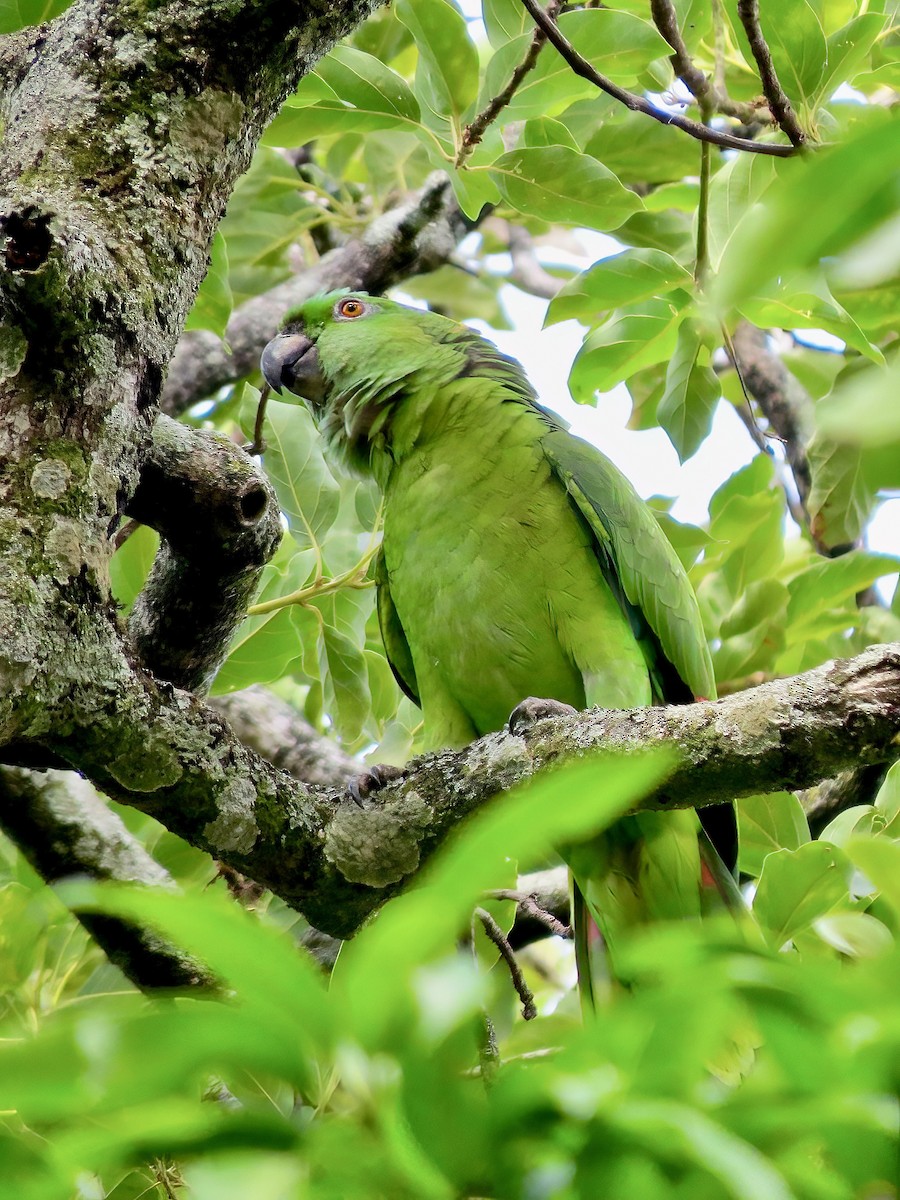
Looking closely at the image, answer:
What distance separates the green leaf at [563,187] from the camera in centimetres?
235

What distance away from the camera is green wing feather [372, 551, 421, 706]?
3.09 metres

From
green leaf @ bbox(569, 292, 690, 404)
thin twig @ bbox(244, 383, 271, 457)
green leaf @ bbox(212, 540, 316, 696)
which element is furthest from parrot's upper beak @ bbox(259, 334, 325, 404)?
green leaf @ bbox(569, 292, 690, 404)

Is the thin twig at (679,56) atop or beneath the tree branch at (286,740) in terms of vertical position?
atop

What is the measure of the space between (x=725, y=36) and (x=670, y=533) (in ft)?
4.78

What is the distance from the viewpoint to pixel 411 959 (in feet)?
1.70

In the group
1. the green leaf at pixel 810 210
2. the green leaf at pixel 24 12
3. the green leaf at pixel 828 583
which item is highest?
the green leaf at pixel 24 12

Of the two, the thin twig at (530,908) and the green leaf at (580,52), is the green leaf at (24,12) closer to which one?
the green leaf at (580,52)

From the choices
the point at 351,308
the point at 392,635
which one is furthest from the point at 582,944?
the point at 351,308

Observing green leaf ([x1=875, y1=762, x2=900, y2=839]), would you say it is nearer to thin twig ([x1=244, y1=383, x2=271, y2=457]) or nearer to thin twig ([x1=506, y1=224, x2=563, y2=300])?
thin twig ([x1=244, y1=383, x2=271, y2=457])

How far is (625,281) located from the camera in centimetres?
246

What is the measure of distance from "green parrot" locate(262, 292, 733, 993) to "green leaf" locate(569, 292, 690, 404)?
1.00 ft

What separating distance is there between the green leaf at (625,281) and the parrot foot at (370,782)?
Answer: 113 centimetres

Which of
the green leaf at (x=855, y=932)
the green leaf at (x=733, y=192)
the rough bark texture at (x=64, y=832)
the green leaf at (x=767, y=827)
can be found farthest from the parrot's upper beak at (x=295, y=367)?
the green leaf at (x=855, y=932)

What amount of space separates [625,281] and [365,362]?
1045 millimetres
